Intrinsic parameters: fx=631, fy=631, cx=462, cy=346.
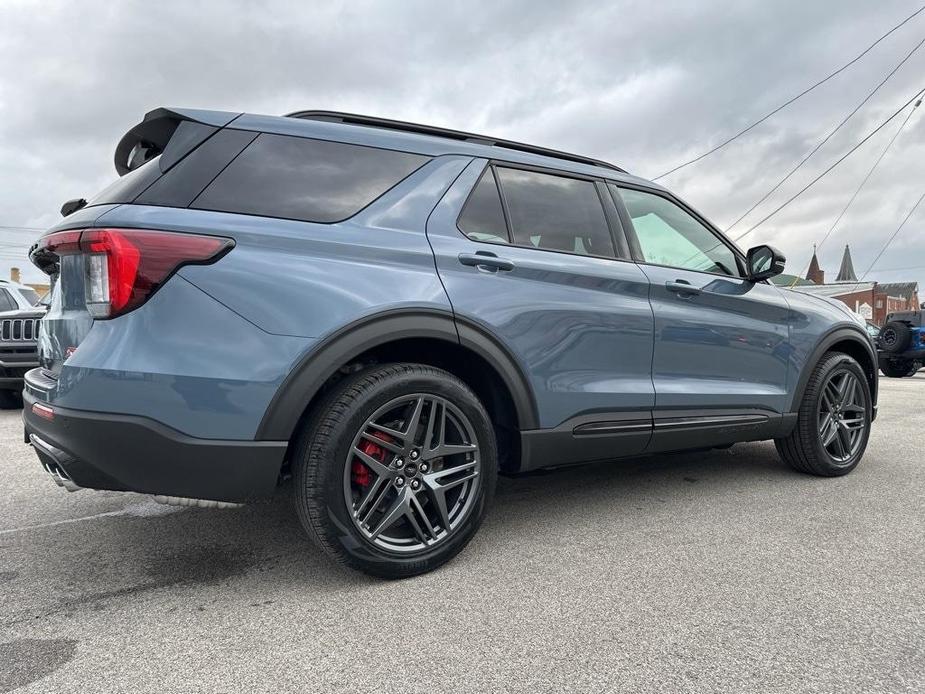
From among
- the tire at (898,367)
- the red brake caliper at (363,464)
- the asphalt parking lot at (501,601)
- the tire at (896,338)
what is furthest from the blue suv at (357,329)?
the tire at (898,367)

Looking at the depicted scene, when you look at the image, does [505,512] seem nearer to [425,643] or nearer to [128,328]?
[425,643]

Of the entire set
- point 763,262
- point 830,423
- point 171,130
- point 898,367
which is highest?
point 171,130

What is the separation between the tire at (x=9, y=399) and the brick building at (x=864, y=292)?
25970 millimetres

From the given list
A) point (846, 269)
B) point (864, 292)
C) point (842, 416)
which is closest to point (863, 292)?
point (864, 292)

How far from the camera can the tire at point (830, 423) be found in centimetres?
390

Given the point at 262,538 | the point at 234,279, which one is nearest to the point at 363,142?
the point at 234,279

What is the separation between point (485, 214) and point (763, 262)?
190cm

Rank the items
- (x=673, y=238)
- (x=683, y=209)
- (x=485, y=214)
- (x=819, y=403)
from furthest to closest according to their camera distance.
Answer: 1. (x=819, y=403)
2. (x=683, y=209)
3. (x=673, y=238)
4. (x=485, y=214)

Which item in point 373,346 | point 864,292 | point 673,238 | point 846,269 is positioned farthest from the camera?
point 846,269

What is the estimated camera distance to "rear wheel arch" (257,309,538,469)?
2162 millimetres

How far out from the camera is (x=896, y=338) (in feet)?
45.5

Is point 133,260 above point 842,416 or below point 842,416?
above

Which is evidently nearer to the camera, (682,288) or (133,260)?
(133,260)

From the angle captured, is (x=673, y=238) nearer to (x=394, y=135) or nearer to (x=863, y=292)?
(x=394, y=135)
